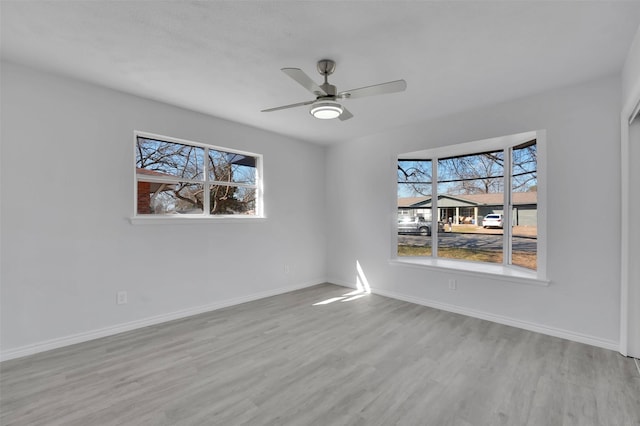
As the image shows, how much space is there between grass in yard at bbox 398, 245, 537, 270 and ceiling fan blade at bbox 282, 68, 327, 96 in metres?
3.03

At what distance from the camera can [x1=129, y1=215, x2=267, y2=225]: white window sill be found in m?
3.12

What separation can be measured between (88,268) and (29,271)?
0.41m

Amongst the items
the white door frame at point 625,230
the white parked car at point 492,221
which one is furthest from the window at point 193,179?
the white door frame at point 625,230

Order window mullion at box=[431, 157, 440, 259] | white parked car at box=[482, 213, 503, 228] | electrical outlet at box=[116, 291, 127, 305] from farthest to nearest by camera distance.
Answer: window mullion at box=[431, 157, 440, 259], white parked car at box=[482, 213, 503, 228], electrical outlet at box=[116, 291, 127, 305]

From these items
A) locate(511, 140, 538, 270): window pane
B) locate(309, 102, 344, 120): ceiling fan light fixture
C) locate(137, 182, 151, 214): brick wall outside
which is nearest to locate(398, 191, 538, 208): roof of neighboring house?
locate(511, 140, 538, 270): window pane

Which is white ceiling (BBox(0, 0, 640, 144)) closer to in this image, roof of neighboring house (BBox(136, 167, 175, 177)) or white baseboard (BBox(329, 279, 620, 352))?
roof of neighboring house (BBox(136, 167, 175, 177))

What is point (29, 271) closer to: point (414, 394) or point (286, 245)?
point (286, 245)

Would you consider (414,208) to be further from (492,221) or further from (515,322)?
(515,322)

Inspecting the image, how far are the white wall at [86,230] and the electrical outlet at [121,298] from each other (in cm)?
5

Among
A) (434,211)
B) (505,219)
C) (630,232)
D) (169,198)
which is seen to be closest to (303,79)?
(169,198)

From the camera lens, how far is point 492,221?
12.6 feet

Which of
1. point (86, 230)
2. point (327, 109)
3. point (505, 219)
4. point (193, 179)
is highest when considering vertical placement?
point (327, 109)

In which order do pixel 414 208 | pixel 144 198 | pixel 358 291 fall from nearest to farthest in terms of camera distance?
pixel 144 198 → pixel 414 208 → pixel 358 291

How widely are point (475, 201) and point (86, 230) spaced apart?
4664 mm
